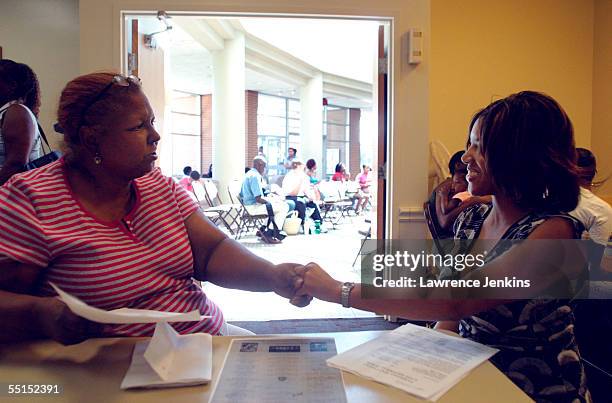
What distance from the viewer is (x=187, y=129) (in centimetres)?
1357

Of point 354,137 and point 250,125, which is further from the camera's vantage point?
point 354,137

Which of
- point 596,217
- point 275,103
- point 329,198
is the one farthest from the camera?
point 275,103

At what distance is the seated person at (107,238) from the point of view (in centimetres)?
105

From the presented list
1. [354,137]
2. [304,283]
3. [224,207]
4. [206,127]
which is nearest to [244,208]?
[224,207]

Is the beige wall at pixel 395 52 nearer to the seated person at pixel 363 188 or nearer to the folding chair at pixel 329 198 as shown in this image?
the folding chair at pixel 329 198

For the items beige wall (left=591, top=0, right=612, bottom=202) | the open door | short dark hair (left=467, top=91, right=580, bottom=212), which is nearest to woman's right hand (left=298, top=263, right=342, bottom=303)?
short dark hair (left=467, top=91, right=580, bottom=212)

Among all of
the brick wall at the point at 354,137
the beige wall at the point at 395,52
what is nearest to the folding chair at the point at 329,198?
the beige wall at the point at 395,52

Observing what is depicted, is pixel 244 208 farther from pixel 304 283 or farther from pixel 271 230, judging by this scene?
pixel 304 283

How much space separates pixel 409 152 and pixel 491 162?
6.57 feet

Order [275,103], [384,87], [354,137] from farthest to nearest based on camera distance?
[354,137], [275,103], [384,87]

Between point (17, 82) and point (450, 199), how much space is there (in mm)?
2657

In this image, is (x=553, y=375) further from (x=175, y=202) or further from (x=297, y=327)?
(x=297, y=327)

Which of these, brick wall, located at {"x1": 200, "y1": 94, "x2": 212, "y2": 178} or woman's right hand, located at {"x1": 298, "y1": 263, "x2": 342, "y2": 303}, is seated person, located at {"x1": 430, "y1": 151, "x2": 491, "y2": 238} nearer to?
woman's right hand, located at {"x1": 298, "y1": 263, "x2": 342, "y2": 303}

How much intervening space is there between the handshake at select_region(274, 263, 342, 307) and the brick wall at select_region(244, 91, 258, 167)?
1214cm
